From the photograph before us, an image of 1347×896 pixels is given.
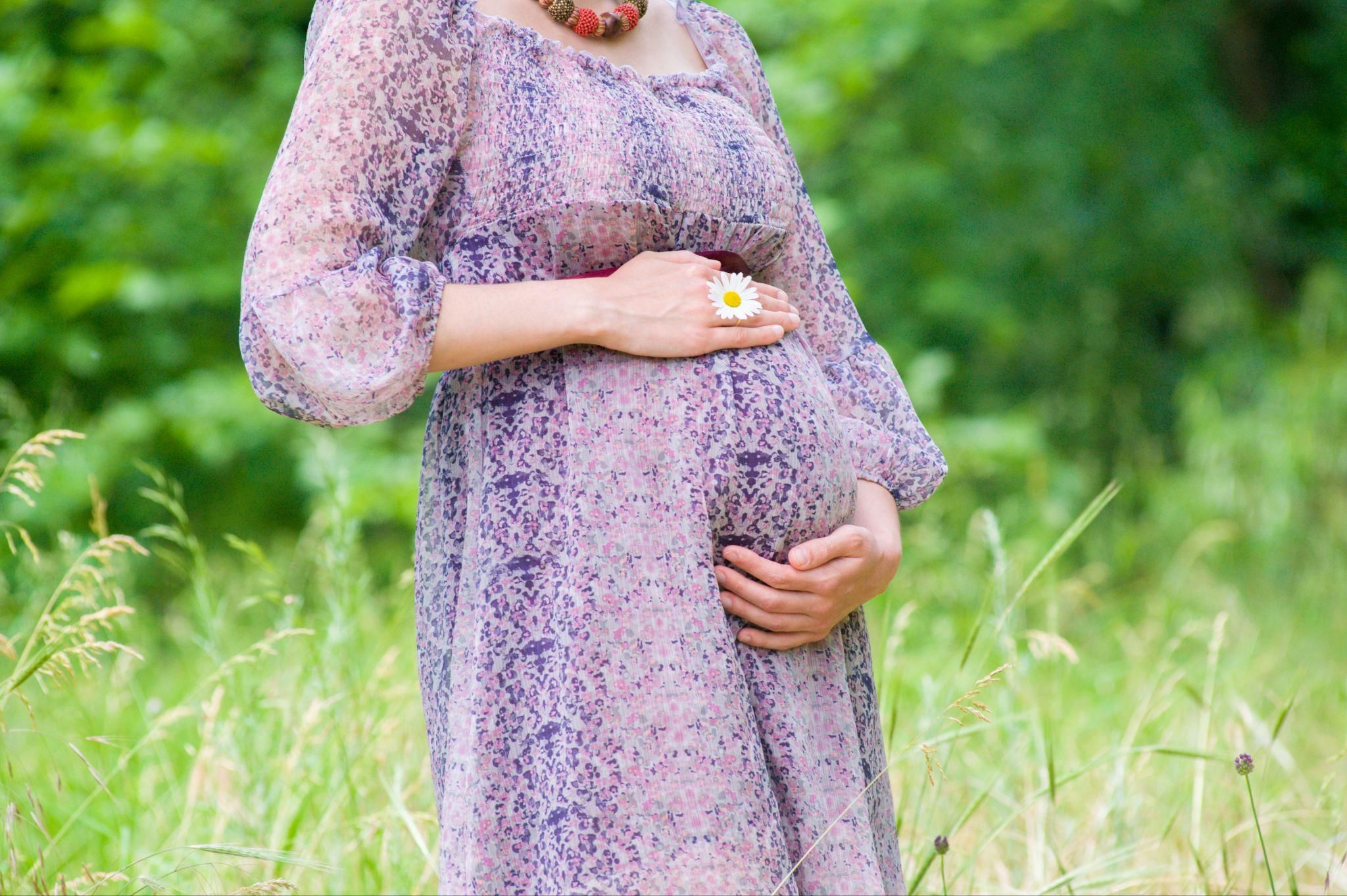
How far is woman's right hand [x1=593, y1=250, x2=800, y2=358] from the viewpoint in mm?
1175

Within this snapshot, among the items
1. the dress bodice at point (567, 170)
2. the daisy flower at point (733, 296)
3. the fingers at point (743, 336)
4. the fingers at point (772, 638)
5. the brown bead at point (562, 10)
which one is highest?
the brown bead at point (562, 10)

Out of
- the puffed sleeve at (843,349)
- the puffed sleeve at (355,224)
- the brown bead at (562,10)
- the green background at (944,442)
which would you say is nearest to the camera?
the puffed sleeve at (355,224)

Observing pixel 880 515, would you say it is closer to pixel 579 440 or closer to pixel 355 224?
pixel 579 440

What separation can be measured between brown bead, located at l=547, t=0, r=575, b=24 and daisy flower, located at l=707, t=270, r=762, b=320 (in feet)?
1.08

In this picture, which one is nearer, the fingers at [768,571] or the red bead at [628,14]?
the fingers at [768,571]

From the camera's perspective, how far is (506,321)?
1138mm

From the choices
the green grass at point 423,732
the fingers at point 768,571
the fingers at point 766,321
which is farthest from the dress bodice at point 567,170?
the green grass at point 423,732

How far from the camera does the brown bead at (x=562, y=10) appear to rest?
4.23 feet

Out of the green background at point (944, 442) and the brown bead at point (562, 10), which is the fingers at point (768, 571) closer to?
the green background at point (944, 442)

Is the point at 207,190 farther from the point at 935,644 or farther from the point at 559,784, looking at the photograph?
the point at 559,784

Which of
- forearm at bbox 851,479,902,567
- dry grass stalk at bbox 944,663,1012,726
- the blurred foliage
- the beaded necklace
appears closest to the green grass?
dry grass stalk at bbox 944,663,1012,726

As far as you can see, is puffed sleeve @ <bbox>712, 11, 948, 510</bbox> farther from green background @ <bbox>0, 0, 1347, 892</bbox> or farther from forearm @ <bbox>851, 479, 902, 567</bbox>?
green background @ <bbox>0, 0, 1347, 892</bbox>

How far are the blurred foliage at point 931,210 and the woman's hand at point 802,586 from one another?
1.96 metres

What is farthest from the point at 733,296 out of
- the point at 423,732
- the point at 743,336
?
the point at 423,732
